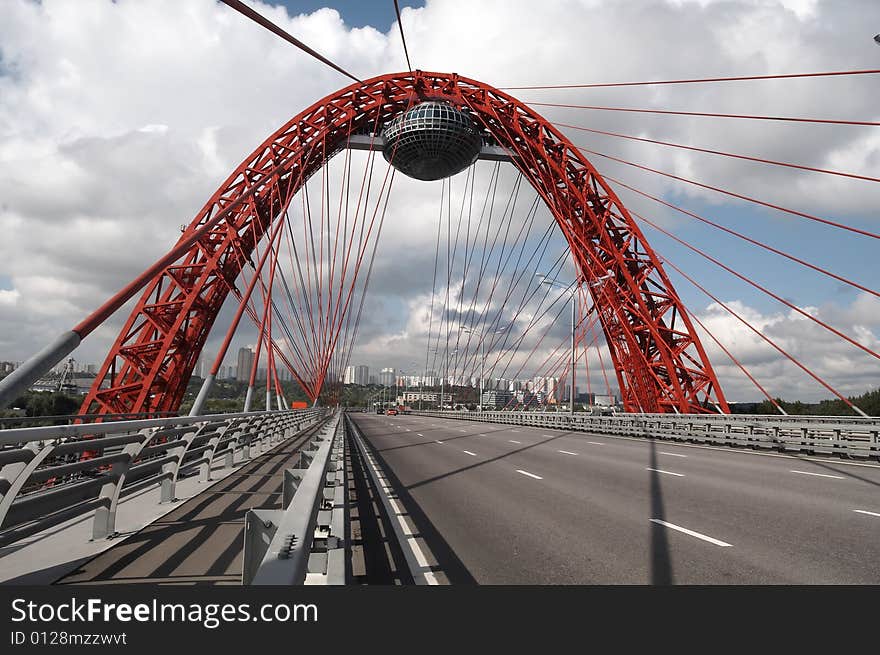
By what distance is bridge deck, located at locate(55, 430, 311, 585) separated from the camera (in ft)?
14.8

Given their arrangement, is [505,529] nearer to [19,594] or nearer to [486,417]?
[19,594]

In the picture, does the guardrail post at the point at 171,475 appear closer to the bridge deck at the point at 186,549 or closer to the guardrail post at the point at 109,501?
the bridge deck at the point at 186,549

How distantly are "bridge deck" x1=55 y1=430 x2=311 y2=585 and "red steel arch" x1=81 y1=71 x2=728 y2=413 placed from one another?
→ 19.8 meters

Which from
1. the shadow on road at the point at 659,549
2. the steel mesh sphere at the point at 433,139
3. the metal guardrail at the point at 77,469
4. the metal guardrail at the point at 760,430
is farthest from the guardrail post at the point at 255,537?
the steel mesh sphere at the point at 433,139

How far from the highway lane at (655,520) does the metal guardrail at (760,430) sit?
308 cm

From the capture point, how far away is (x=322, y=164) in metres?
35.7

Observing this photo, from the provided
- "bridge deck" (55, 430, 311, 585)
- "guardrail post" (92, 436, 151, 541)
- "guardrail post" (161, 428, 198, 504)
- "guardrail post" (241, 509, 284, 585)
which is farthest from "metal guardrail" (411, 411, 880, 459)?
"guardrail post" (92, 436, 151, 541)

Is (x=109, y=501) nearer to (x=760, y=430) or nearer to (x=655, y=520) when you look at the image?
(x=655, y=520)

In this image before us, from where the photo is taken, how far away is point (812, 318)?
18750 millimetres

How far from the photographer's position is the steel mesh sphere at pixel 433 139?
36.9 metres

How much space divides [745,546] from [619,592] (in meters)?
3.15

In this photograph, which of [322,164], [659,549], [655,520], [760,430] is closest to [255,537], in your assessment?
[659,549]

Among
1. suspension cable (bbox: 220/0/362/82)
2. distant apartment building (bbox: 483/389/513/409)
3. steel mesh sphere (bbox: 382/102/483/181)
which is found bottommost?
distant apartment building (bbox: 483/389/513/409)

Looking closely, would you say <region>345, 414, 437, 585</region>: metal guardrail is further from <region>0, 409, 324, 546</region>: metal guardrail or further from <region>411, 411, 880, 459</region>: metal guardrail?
<region>411, 411, 880, 459</region>: metal guardrail
